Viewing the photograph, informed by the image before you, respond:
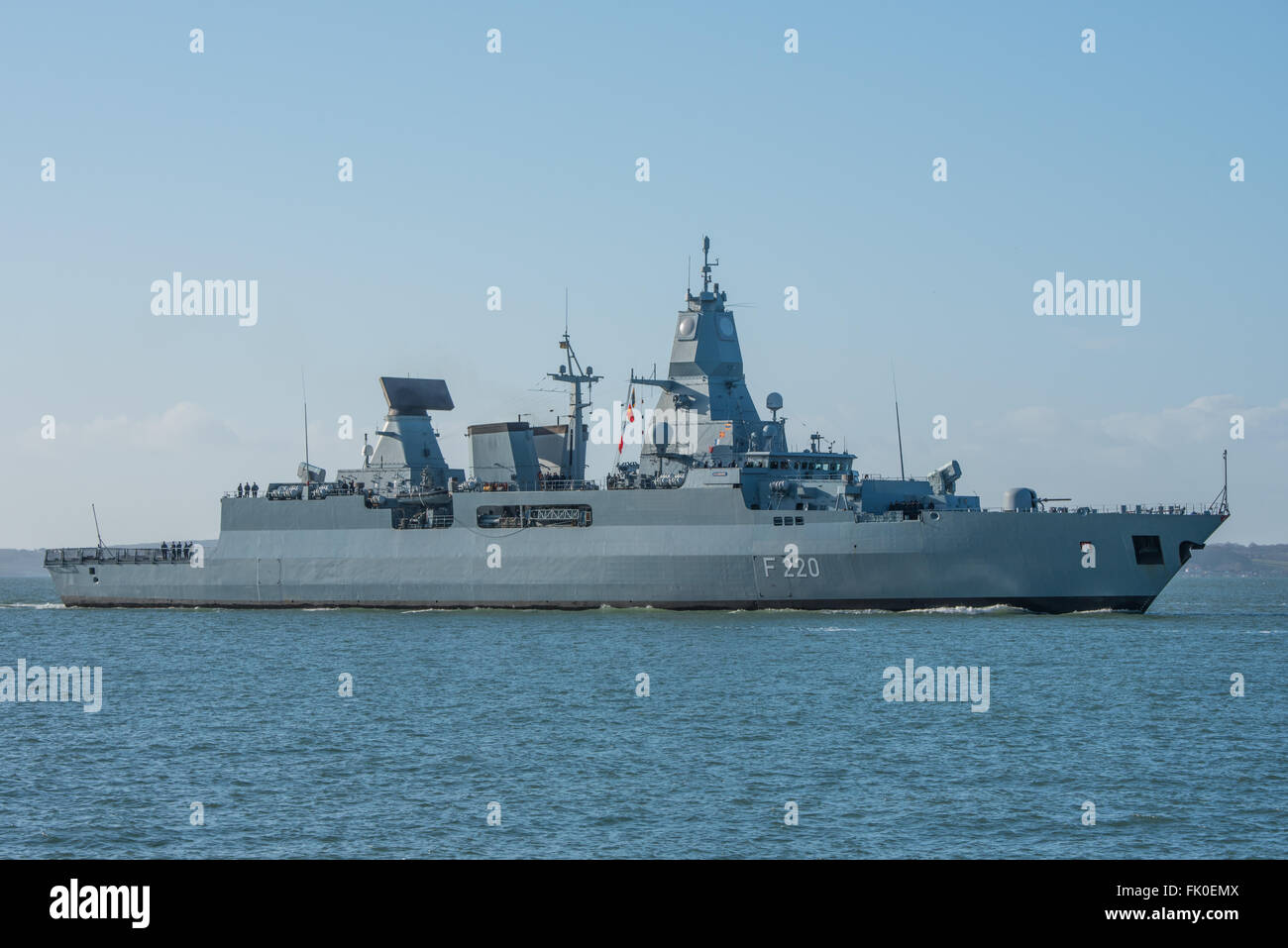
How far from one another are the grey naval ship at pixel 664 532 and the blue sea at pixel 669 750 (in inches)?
123

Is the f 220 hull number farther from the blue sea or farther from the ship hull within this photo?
the blue sea

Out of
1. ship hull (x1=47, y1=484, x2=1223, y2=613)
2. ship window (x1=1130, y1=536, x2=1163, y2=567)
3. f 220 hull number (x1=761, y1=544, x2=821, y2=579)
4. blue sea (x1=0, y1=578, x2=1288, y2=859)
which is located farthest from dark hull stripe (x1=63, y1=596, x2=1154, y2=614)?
blue sea (x1=0, y1=578, x2=1288, y2=859)

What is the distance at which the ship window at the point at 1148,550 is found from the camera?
38.3 metres

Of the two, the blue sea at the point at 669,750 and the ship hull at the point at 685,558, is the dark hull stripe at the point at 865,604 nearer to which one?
the ship hull at the point at 685,558

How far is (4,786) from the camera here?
18391 mm

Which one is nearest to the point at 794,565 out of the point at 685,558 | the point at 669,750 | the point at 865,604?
the point at 865,604

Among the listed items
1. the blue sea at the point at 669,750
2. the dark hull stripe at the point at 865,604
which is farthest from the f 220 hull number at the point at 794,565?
the blue sea at the point at 669,750

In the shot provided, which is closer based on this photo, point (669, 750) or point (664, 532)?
point (669, 750)

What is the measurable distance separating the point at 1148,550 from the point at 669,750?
926 inches

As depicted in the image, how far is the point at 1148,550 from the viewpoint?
38438 millimetres

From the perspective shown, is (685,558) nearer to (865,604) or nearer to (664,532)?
(664,532)

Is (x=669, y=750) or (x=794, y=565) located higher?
(x=794, y=565)

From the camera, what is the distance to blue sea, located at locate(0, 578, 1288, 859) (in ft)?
49.9
